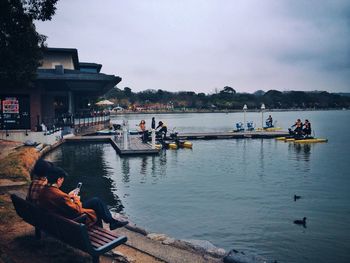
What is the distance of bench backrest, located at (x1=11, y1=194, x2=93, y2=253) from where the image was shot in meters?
5.25

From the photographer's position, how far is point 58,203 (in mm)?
5871

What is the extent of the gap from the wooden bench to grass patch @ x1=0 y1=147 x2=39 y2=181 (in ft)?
23.3

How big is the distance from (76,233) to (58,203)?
83 cm

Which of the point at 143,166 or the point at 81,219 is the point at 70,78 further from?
the point at 81,219

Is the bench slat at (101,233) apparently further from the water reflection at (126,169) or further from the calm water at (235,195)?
the water reflection at (126,169)

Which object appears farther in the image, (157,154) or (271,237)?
(157,154)

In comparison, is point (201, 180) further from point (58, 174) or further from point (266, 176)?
point (58, 174)

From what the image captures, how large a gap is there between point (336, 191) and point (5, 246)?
45.1 ft

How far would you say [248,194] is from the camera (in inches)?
566

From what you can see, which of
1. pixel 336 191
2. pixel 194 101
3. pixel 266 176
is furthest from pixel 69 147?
pixel 194 101

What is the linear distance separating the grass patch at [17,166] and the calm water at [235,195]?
7.10ft

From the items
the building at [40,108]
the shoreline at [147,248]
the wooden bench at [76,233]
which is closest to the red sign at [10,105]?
the building at [40,108]

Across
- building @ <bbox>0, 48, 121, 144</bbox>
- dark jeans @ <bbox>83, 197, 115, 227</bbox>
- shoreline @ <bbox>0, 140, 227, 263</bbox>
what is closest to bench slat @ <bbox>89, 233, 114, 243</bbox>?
dark jeans @ <bbox>83, 197, 115, 227</bbox>

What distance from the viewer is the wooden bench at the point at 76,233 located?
5.27 metres
